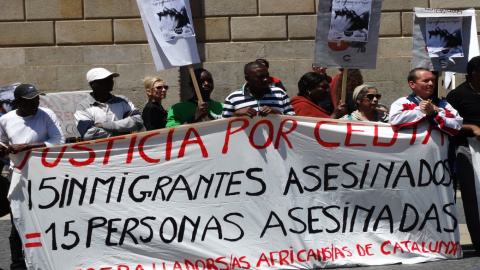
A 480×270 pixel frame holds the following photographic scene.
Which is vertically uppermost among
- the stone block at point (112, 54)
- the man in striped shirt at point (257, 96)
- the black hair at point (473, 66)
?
the black hair at point (473, 66)

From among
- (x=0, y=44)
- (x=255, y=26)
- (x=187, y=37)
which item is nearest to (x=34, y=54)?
(x=0, y=44)

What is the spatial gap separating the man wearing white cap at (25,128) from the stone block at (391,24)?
733 cm

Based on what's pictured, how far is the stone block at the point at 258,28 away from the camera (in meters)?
14.0

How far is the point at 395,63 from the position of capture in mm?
14000

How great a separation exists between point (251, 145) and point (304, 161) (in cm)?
41

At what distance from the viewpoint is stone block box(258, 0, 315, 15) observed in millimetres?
14000

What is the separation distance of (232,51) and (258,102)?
5.98 meters

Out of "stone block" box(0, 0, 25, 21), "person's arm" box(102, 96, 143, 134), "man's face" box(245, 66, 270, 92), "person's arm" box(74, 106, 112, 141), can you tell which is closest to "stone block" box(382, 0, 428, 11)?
"stone block" box(0, 0, 25, 21)

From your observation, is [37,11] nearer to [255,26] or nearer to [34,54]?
[34,54]

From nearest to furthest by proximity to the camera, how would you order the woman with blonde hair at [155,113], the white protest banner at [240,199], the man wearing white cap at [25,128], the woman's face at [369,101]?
1. the white protest banner at [240,199]
2. the man wearing white cap at [25,128]
3. the woman's face at [369,101]
4. the woman with blonde hair at [155,113]

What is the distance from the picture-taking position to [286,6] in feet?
46.1

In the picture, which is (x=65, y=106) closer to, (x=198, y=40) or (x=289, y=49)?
(x=198, y=40)

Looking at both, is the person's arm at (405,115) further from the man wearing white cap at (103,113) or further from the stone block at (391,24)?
the stone block at (391,24)

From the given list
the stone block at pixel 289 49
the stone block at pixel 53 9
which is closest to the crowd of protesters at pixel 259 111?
the stone block at pixel 289 49
